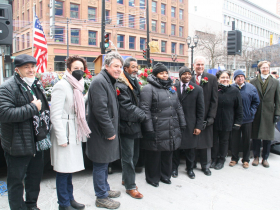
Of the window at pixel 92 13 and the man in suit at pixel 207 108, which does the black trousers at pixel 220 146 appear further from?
the window at pixel 92 13

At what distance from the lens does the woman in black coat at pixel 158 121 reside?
3.67 m

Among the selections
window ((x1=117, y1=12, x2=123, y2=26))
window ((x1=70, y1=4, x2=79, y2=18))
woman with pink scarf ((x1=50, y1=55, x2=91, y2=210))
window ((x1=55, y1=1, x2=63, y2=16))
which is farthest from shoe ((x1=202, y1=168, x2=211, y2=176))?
window ((x1=117, y1=12, x2=123, y2=26))

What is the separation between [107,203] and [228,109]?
2876mm

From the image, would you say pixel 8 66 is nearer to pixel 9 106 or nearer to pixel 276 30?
pixel 9 106

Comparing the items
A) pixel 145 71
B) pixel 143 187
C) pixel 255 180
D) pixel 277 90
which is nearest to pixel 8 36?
pixel 145 71

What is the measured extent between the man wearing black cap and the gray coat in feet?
1.91

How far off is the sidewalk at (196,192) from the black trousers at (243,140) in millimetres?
400

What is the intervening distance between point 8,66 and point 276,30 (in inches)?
2670

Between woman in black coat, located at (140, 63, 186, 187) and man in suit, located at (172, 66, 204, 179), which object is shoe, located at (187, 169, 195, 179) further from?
woman in black coat, located at (140, 63, 186, 187)

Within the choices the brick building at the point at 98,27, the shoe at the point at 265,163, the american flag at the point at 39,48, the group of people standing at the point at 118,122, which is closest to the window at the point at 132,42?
the brick building at the point at 98,27

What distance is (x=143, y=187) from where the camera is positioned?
3850mm

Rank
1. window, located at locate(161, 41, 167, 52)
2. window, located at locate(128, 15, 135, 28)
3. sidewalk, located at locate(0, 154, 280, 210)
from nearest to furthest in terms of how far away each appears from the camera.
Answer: sidewalk, located at locate(0, 154, 280, 210) < window, located at locate(128, 15, 135, 28) < window, located at locate(161, 41, 167, 52)

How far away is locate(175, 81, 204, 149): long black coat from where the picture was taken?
14.0ft

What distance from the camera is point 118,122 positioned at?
10.8ft
